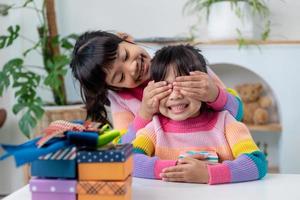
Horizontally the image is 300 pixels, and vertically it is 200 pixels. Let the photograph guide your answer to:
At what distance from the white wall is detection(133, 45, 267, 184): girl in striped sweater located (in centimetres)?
145

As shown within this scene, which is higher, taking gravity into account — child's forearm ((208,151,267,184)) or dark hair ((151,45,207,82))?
dark hair ((151,45,207,82))

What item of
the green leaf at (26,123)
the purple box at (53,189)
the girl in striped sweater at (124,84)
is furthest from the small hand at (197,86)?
the green leaf at (26,123)

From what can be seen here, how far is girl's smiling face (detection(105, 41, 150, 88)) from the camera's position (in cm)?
99

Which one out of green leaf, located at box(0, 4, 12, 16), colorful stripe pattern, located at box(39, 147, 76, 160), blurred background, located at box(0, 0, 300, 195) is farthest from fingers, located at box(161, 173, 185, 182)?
green leaf, located at box(0, 4, 12, 16)

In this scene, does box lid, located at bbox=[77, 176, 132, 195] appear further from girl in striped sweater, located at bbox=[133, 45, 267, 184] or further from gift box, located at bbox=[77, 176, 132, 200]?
girl in striped sweater, located at bbox=[133, 45, 267, 184]

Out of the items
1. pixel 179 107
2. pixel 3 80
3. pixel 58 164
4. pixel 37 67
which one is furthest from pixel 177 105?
pixel 37 67

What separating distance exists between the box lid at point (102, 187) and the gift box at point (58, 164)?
18 mm

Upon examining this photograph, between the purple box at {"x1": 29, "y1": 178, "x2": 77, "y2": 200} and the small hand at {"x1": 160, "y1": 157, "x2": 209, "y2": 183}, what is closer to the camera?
the purple box at {"x1": 29, "y1": 178, "x2": 77, "y2": 200}

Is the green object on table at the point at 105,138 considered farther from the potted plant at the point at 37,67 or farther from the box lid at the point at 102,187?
the potted plant at the point at 37,67

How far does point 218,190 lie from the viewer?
Answer: 2.13ft

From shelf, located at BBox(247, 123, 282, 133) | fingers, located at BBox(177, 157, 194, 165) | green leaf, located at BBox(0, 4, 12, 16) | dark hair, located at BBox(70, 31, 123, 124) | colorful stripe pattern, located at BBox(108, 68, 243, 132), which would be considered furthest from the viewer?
green leaf, located at BBox(0, 4, 12, 16)

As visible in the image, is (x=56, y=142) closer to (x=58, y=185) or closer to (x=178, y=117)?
(x=58, y=185)

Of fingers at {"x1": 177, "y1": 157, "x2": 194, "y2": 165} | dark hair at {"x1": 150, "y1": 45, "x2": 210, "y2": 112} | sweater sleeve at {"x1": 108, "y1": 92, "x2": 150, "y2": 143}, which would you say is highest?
dark hair at {"x1": 150, "y1": 45, "x2": 210, "y2": 112}

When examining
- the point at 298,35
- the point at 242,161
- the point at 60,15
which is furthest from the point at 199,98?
the point at 60,15
